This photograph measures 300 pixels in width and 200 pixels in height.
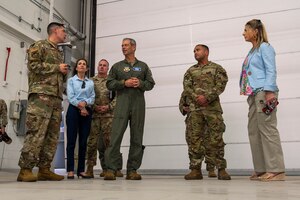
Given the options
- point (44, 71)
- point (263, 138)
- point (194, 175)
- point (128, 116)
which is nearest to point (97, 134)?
point (128, 116)

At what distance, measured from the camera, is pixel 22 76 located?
4.67 meters

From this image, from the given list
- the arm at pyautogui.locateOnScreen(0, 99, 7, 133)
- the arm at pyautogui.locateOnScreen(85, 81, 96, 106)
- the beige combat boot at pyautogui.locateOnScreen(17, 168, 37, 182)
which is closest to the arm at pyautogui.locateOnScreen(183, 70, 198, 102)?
the arm at pyautogui.locateOnScreen(85, 81, 96, 106)

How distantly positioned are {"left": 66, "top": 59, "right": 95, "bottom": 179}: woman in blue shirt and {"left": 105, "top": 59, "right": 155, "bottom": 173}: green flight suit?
44cm

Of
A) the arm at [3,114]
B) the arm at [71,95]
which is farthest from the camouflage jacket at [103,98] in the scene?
the arm at [3,114]

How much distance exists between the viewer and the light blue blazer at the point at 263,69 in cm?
261

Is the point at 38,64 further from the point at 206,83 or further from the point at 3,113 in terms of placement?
the point at 3,113

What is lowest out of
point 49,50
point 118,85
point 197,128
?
point 197,128

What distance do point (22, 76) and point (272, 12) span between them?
3.42 metres

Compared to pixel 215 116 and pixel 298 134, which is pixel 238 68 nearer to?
pixel 298 134

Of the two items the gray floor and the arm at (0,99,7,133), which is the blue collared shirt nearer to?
the arm at (0,99,7,133)

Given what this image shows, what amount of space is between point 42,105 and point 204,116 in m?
1.35

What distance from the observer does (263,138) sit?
8.47 ft

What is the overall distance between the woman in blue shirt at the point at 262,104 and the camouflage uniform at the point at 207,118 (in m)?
0.26

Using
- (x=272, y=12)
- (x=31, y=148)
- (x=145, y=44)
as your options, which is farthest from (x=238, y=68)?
(x=31, y=148)
